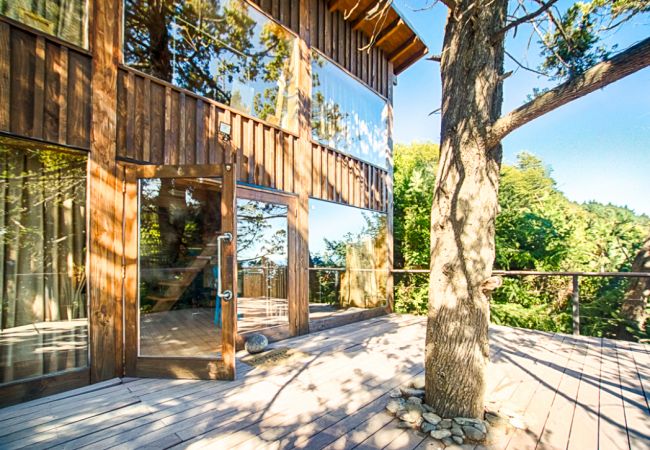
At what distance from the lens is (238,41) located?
14.1 feet

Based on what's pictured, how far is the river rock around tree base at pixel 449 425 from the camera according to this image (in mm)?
1916

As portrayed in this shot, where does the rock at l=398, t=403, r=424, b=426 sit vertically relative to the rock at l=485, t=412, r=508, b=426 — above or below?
above

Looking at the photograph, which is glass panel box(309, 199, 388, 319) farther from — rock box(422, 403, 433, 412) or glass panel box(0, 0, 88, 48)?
glass panel box(0, 0, 88, 48)

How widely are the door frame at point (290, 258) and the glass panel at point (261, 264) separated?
0.19ft

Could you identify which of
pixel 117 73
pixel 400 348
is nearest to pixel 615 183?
pixel 400 348

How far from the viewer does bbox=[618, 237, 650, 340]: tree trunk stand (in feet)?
17.9

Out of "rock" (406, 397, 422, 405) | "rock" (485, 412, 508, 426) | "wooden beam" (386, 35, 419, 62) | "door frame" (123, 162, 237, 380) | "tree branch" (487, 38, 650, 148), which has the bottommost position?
"rock" (485, 412, 508, 426)

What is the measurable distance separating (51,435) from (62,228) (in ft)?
5.56

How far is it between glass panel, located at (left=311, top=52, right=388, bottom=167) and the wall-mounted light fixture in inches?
64.1

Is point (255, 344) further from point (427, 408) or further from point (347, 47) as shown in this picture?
point (347, 47)

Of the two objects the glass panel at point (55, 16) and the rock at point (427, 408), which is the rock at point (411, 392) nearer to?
the rock at point (427, 408)

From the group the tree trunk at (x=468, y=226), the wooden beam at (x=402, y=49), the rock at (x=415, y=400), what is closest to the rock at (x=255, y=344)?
the rock at (x=415, y=400)

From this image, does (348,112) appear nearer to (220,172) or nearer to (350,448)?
(220,172)

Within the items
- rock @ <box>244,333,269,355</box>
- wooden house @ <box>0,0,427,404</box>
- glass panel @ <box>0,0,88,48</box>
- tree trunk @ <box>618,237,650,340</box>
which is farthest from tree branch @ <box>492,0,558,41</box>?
tree trunk @ <box>618,237,650,340</box>
